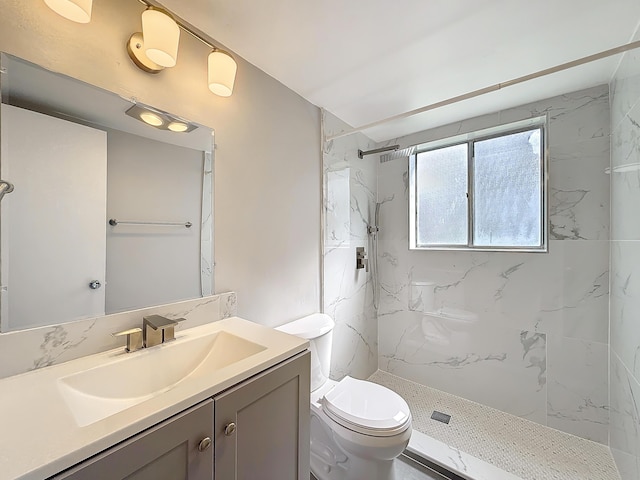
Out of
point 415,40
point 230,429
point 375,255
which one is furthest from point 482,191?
point 230,429

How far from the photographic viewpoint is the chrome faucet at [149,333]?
36.4 inches

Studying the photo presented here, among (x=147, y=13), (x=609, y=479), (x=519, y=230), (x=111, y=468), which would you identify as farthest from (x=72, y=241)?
(x=609, y=479)

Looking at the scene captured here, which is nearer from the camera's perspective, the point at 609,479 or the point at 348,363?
the point at 609,479

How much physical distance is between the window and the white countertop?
190 centimetres

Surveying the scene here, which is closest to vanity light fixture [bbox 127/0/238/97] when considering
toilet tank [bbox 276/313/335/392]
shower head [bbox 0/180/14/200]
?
shower head [bbox 0/180/14/200]

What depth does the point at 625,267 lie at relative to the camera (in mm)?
1373

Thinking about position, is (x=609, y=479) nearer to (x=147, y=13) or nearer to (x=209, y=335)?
(x=209, y=335)

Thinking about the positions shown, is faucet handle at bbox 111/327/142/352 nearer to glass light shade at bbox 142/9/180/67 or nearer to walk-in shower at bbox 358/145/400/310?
glass light shade at bbox 142/9/180/67

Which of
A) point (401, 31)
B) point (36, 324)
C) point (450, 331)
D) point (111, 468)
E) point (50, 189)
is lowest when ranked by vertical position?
point (450, 331)

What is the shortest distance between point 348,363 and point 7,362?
191 cm

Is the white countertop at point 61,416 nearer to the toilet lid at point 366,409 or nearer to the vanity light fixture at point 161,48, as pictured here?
the toilet lid at point 366,409

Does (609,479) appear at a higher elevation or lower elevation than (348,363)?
lower

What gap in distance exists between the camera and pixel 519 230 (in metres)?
1.97

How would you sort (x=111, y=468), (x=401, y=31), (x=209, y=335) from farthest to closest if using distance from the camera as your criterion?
(x=401, y=31) < (x=209, y=335) < (x=111, y=468)
